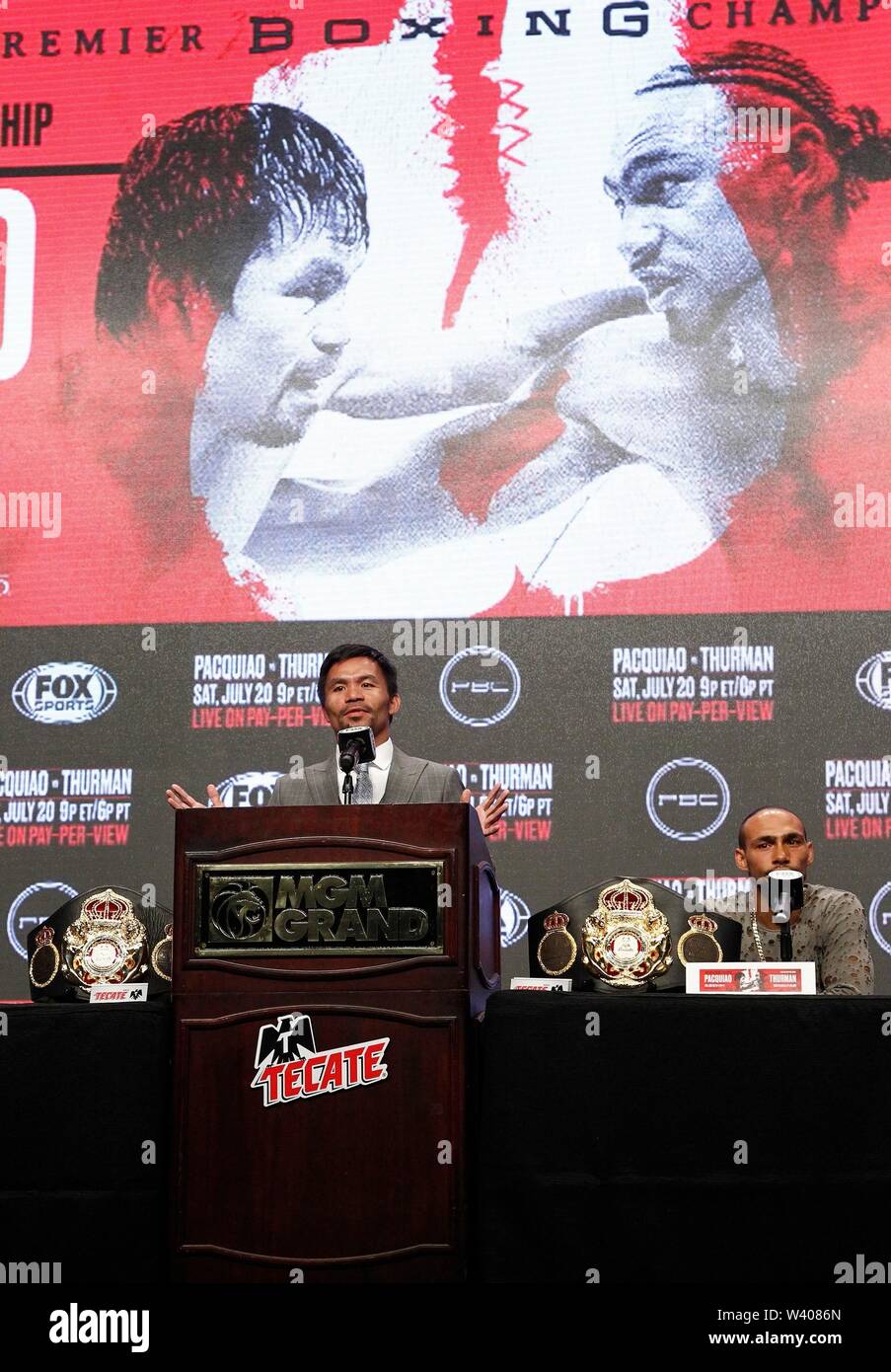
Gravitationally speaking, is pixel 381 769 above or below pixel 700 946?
above

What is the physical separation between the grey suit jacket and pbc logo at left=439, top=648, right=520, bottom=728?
0.96 meters

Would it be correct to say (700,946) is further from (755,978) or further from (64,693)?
(64,693)

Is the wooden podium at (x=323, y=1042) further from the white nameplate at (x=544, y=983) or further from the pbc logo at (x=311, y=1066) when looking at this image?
the white nameplate at (x=544, y=983)

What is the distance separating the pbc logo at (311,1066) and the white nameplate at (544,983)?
41 cm

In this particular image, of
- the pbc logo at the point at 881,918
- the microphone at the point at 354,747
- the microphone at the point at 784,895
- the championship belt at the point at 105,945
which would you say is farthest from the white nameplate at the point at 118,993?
the pbc logo at the point at 881,918

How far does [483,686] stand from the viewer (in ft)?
16.6

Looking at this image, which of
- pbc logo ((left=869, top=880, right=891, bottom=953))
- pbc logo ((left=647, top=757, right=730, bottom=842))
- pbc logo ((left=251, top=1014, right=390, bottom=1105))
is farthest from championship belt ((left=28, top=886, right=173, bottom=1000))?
pbc logo ((left=869, top=880, right=891, bottom=953))

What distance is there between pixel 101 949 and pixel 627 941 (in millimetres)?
1014

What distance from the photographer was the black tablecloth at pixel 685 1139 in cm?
288

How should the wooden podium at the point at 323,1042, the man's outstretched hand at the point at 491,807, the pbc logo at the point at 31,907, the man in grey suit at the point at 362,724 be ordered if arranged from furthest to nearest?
the pbc logo at the point at 31,907, the man in grey suit at the point at 362,724, the man's outstretched hand at the point at 491,807, the wooden podium at the point at 323,1042

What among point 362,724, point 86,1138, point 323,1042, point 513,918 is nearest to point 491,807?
point 362,724

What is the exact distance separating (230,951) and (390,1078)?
350 mm

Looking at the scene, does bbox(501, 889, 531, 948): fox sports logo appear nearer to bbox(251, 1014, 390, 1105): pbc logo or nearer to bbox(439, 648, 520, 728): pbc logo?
bbox(439, 648, 520, 728): pbc logo
